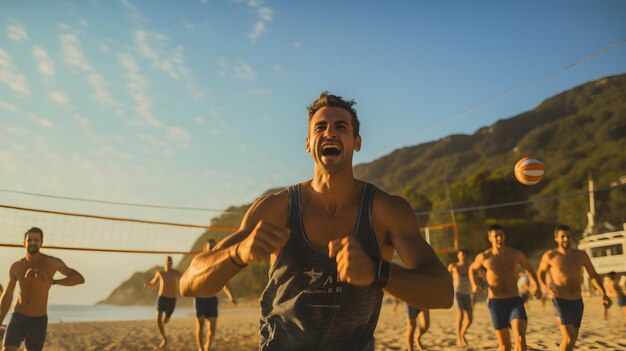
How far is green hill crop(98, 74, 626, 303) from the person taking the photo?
40469 mm

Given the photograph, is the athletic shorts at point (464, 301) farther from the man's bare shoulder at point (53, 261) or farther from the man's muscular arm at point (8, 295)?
the man's muscular arm at point (8, 295)

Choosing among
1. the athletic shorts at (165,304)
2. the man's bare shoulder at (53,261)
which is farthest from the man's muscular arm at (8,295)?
the athletic shorts at (165,304)

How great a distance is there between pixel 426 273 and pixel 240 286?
153 feet

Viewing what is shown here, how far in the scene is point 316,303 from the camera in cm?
182

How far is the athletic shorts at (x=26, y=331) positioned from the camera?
6.02 metres

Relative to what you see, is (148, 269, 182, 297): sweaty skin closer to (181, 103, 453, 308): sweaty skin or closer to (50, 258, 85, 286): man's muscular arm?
(50, 258, 85, 286): man's muscular arm

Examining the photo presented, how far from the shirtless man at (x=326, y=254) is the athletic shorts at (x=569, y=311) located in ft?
19.4

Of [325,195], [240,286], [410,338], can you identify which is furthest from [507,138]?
[325,195]

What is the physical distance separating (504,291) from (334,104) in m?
6.32

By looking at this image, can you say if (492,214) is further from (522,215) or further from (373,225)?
(373,225)

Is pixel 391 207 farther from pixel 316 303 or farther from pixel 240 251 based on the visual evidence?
pixel 240 251

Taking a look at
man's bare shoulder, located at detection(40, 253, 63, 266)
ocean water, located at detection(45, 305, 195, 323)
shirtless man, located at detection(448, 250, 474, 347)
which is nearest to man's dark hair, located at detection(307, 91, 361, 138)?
man's bare shoulder, located at detection(40, 253, 63, 266)

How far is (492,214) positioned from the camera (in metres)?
44.8

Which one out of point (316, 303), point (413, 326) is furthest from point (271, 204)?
point (413, 326)
